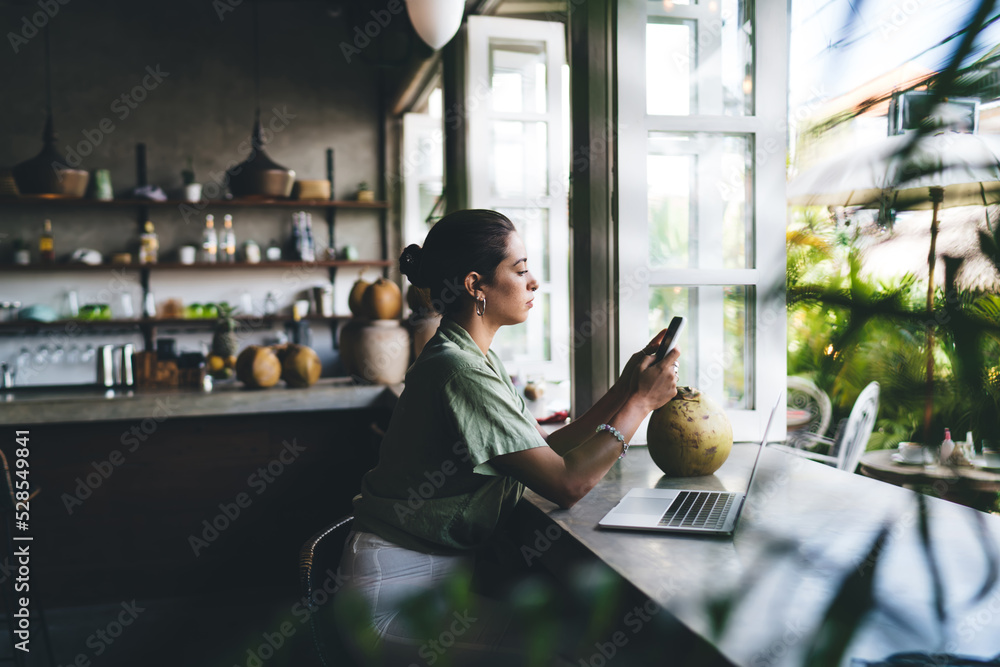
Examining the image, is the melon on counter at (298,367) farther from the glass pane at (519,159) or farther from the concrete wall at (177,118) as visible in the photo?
the concrete wall at (177,118)

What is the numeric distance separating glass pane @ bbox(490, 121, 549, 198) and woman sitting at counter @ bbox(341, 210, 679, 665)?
5.94ft

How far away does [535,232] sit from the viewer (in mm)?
3289

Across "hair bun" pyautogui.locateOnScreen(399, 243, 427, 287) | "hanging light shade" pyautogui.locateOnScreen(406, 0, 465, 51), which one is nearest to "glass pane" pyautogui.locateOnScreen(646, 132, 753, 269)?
"hair bun" pyautogui.locateOnScreen(399, 243, 427, 287)

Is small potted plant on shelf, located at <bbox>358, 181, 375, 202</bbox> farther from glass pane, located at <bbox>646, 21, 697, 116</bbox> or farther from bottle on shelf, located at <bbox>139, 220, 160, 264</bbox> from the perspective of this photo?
glass pane, located at <bbox>646, 21, 697, 116</bbox>

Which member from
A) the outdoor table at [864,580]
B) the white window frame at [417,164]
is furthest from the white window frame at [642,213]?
the white window frame at [417,164]

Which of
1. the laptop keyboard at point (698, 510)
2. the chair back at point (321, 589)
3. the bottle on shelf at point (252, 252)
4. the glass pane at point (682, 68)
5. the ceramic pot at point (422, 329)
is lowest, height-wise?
the chair back at point (321, 589)

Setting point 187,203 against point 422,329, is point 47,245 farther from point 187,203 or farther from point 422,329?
point 422,329

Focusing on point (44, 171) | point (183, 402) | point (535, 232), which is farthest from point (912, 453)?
point (44, 171)

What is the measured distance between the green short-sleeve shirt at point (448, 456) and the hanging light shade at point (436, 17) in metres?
1.37

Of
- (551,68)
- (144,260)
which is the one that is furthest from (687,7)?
(144,260)

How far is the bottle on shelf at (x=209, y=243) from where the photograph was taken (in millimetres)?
5293

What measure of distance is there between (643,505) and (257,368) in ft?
7.04

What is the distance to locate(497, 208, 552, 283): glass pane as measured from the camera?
326cm

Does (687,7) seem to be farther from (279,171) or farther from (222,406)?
(279,171)
